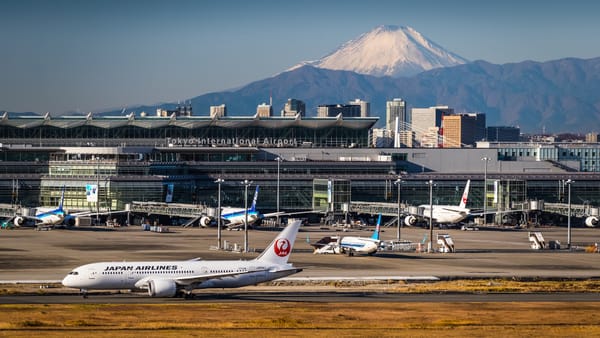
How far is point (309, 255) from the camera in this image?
480 feet

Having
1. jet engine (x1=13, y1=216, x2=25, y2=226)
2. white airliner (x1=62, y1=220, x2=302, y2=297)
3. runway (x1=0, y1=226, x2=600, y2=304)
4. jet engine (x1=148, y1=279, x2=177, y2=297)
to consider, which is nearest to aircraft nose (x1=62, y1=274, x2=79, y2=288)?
white airliner (x1=62, y1=220, x2=302, y2=297)

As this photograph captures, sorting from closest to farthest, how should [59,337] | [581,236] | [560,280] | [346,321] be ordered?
[59,337]
[346,321]
[560,280]
[581,236]

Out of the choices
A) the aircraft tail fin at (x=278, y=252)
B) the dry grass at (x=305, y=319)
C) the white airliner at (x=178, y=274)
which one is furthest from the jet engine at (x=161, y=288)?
the aircraft tail fin at (x=278, y=252)

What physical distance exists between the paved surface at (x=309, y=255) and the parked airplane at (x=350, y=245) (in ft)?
3.97

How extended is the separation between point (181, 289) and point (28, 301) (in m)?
12.3

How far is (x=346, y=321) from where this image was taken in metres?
→ 87.1

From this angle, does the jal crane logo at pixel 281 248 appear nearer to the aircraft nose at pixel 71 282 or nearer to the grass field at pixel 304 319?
the grass field at pixel 304 319

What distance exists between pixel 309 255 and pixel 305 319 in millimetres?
58694

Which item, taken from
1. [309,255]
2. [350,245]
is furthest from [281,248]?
[350,245]

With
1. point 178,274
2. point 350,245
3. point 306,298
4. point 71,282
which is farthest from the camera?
point 350,245

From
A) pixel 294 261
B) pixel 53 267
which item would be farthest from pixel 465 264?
pixel 53 267

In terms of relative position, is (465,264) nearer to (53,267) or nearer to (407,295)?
(407,295)

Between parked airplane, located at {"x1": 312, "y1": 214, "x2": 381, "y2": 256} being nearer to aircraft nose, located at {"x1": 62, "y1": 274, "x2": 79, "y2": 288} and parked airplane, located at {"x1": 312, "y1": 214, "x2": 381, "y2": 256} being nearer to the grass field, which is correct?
the grass field

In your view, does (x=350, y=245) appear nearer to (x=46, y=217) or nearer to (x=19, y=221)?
(x=46, y=217)
